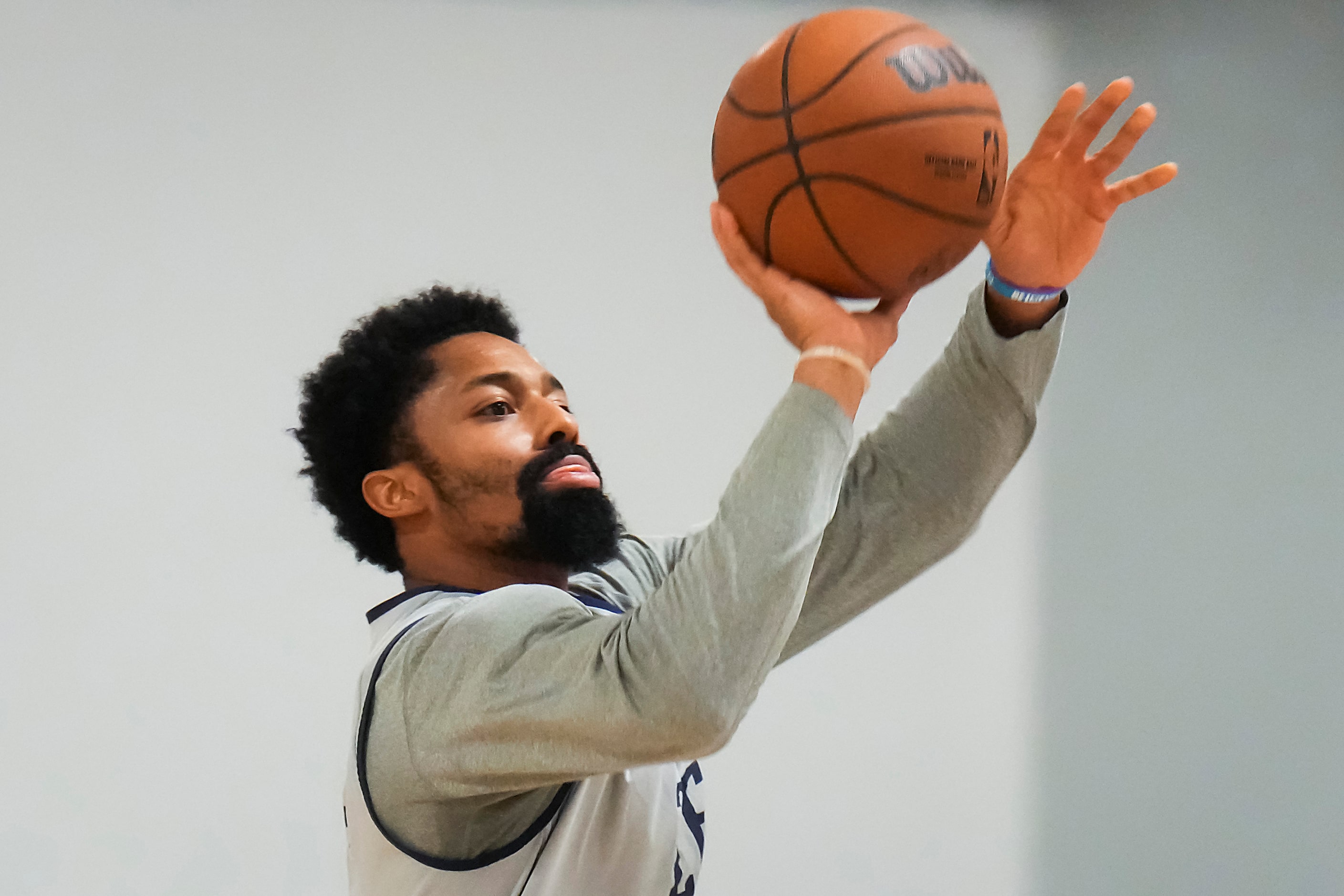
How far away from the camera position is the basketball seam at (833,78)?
1007mm

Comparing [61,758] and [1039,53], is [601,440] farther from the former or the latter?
[1039,53]

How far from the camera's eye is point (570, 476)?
4.08 ft

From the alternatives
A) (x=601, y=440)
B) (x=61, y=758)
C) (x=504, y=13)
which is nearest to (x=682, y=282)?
(x=601, y=440)

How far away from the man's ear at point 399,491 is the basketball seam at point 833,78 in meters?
0.52

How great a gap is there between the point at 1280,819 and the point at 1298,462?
2.30 feet

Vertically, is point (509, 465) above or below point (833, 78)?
below

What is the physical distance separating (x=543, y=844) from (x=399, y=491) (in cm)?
42

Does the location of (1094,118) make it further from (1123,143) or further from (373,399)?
(373,399)

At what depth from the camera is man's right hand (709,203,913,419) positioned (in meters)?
0.91

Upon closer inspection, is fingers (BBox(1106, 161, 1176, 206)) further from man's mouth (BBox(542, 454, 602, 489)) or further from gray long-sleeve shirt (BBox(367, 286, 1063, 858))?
man's mouth (BBox(542, 454, 602, 489))

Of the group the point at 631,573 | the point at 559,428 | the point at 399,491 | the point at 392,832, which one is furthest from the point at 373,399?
the point at 392,832

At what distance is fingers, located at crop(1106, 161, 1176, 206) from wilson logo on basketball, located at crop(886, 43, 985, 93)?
20 centimetres

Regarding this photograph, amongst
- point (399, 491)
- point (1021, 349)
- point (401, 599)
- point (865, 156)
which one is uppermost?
point (865, 156)

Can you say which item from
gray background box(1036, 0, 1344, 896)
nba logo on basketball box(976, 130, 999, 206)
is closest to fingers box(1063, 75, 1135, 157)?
nba logo on basketball box(976, 130, 999, 206)
